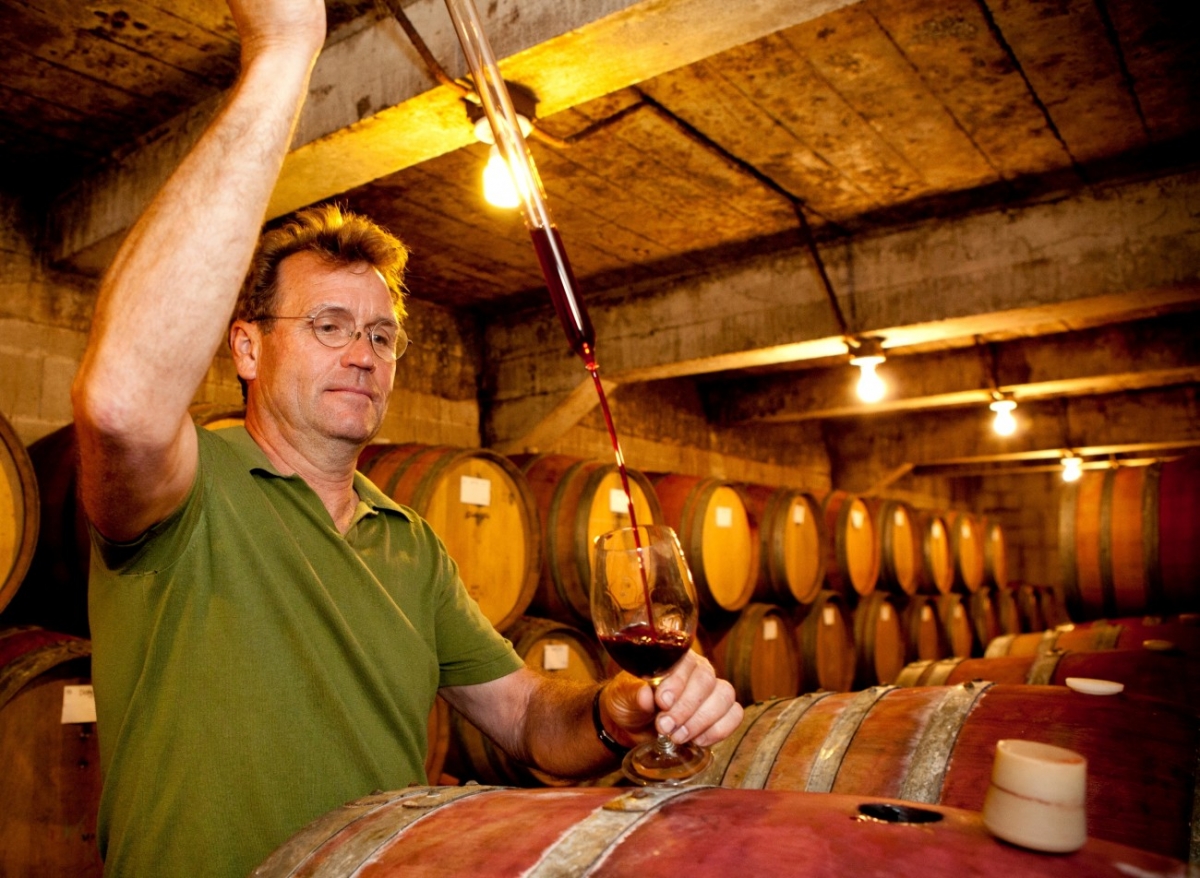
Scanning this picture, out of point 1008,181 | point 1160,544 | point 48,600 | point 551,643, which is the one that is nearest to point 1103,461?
point 1160,544

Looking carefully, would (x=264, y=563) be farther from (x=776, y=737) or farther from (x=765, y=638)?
(x=765, y=638)

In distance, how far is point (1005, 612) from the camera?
29.7 ft

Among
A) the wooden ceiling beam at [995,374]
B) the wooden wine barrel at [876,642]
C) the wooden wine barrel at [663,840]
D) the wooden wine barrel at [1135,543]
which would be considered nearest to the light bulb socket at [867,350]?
the wooden wine barrel at [1135,543]

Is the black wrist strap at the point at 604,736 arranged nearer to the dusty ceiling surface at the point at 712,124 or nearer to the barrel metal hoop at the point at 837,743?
the barrel metal hoop at the point at 837,743

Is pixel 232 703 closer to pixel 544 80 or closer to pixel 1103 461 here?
pixel 544 80

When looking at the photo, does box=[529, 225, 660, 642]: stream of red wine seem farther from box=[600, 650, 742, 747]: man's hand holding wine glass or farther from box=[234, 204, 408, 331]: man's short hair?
box=[234, 204, 408, 331]: man's short hair

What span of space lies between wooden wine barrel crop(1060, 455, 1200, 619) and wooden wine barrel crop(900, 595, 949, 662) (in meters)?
2.10

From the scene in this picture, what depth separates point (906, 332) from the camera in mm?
5438

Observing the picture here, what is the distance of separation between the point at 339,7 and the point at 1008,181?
145 inches

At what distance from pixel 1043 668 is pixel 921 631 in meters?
4.20

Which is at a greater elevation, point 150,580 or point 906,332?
point 906,332

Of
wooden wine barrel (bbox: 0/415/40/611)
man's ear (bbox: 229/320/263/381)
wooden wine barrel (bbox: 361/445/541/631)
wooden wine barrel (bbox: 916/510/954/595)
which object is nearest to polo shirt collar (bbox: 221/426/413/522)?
man's ear (bbox: 229/320/263/381)

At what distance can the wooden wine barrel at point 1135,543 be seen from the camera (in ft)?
15.6

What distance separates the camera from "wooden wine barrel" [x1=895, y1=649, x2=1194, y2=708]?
9.68 feet
